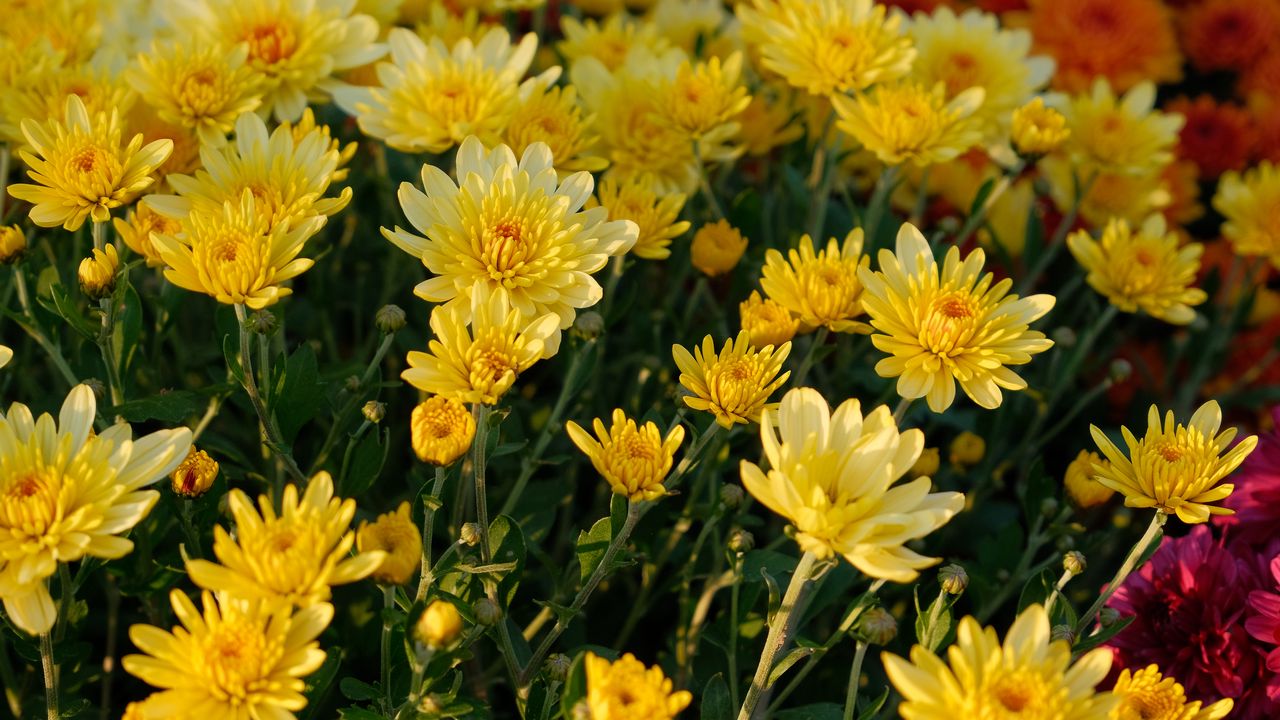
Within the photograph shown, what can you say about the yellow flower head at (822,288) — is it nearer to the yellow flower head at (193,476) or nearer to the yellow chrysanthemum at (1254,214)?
the yellow flower head at (193,476)

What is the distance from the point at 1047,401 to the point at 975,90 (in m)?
0.46

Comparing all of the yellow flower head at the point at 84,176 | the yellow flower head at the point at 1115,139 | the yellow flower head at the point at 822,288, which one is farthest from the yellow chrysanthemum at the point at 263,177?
the yellow flower head at the point at 1115,139

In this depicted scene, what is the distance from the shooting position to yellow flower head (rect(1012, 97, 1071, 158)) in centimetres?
160

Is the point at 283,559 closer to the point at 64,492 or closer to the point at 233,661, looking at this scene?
the point at 233,661

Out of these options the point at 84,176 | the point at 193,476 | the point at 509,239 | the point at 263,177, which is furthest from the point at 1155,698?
the point at 84,176

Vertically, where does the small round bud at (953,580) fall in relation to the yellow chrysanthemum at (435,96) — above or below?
below

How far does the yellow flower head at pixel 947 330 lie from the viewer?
1.17 m

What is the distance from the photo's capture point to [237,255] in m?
1.09

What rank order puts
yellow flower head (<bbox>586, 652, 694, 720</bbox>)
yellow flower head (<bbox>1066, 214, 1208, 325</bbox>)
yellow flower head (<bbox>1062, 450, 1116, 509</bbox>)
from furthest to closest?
yellow flower head (<bbox>1066, 214, 1208, 325</bbox>)
yellow flower head (<bbox>1062, 450, 1116, 509</bbox>)
yellow flower head (<bbox>586, 652, 694, 720</bbox>)

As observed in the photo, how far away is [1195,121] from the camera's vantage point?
2.57 meters

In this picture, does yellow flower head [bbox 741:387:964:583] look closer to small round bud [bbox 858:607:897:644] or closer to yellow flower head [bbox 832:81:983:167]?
small round bud [bbox 858:607:897:644]

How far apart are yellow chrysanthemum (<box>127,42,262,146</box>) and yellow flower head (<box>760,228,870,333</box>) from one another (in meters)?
0.68

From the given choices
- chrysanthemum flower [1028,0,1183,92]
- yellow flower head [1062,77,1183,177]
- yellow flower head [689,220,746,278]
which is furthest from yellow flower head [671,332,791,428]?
chrysanthemum flower [1028,0,1183,92]

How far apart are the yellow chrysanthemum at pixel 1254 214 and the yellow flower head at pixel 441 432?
1450mm
